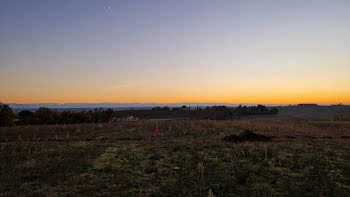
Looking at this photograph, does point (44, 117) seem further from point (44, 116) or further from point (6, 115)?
point (6, 115)

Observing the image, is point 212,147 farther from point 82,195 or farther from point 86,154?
point 82,195

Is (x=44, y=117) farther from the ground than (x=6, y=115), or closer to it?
closer to it

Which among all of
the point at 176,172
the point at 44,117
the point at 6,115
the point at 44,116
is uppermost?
the point at 6,115

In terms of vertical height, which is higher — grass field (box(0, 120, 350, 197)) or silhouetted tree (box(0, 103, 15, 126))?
silhouetted tree (box(0, 103, 15, 126))

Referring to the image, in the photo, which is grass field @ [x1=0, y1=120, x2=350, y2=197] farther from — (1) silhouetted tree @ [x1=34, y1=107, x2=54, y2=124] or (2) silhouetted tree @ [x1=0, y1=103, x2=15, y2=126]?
(1) silhouetted tree @ [x1=34, y1=107, x2=54, y2=124]

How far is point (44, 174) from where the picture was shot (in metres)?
8.12

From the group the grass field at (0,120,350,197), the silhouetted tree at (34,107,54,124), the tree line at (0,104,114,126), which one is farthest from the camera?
the silhouetted tree at (34,107,54,124)

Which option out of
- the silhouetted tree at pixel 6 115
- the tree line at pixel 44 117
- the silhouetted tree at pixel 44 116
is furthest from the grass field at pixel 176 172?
the silhouetted tree at pixel 44 116

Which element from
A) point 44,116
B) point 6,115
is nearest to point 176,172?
point 6,115

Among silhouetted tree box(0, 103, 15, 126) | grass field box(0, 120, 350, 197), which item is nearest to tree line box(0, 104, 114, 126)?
silhouetted tree box(0, 103, 15, 126)

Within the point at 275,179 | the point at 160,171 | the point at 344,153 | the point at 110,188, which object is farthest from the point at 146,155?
the point at 344,153

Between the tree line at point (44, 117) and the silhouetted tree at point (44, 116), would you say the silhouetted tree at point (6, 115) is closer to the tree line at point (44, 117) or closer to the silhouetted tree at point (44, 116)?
the tree line at point (44, 117)

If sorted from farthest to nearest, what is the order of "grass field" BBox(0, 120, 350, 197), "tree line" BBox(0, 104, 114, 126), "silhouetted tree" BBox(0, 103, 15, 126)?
"tree line" BBox(0, 104, 114, 126) → "silhouetted tree" BBox(0, 103, 15, 126) → "grass field" BBox(0, 120, 350, 197)

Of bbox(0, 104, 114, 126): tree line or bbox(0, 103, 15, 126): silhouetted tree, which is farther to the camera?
bbox(0, 104, 114, 126): tree line
